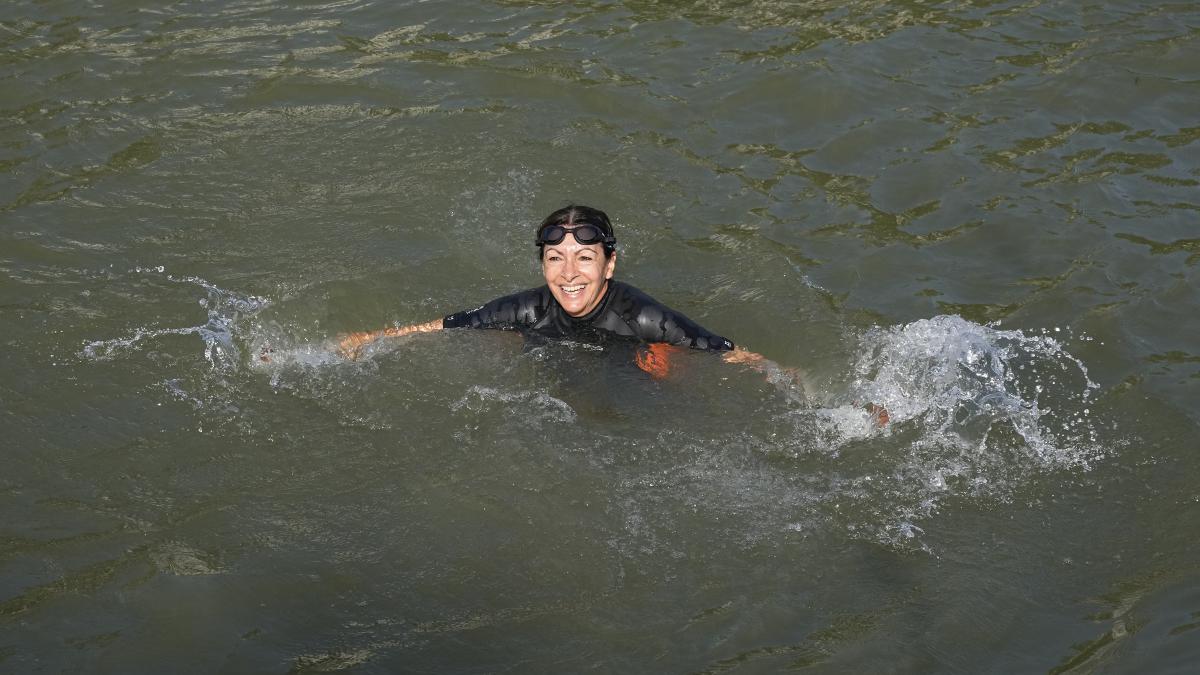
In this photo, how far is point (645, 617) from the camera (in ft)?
18.7

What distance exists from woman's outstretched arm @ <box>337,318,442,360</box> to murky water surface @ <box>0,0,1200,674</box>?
12cm

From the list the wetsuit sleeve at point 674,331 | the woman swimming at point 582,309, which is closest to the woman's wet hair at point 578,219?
the woman swimming at point 582,309

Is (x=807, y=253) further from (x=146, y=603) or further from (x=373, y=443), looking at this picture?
(x=146, y=603)

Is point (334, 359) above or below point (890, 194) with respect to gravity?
below

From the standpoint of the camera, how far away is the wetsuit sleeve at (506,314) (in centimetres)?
771

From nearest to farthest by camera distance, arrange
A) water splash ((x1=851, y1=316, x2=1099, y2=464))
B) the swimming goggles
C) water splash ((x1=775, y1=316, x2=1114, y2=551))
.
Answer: water splash ((x1=775, y1=316, x2=1114, y2=551)), water splash ((x1=851, y1=316, x2=1099, y2=464)), the swimming goggles

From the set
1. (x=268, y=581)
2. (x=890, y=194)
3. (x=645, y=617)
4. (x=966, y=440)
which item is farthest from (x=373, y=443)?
(x=890, y=194)

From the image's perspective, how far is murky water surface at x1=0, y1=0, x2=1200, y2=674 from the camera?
18.8ft

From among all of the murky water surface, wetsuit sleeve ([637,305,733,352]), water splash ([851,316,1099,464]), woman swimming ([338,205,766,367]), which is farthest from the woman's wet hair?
water splash ([851,316,1099,464])

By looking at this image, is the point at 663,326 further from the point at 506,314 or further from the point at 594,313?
the point at 506,314

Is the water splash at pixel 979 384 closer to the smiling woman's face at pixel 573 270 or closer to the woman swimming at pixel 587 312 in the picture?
the woman swimming at pixel 587 312

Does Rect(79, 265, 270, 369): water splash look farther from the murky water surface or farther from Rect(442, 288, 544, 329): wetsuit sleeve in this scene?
Rect(442, 288, 544, 329): wetsuit sleeve

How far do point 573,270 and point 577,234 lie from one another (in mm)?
213

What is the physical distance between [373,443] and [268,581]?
1267 mm
